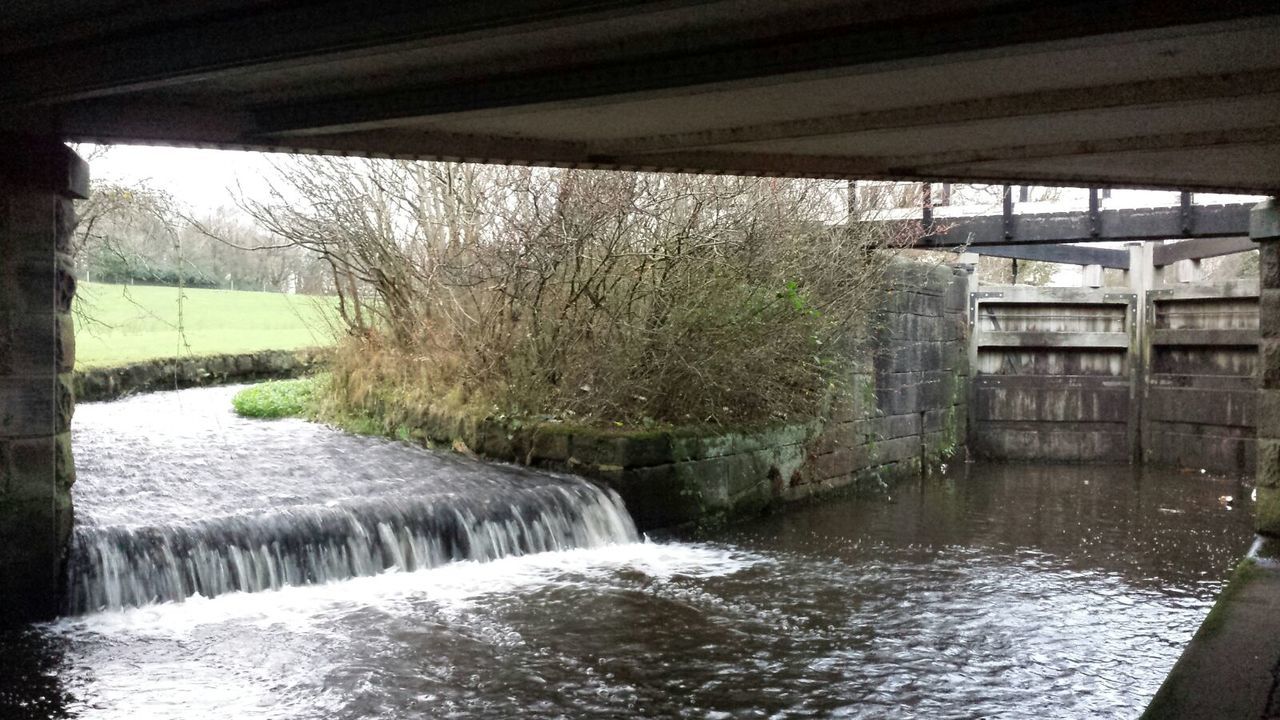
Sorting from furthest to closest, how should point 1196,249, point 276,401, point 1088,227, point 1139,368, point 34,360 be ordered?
1. point 1196,249
2. point 1139,368
3. point 276,401
4. point 1088,227
5. point 34,360

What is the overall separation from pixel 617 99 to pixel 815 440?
7927 mm

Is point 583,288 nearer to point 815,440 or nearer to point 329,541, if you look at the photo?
point 815,440

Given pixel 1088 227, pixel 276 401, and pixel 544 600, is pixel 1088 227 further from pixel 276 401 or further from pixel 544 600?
pixel 276 401

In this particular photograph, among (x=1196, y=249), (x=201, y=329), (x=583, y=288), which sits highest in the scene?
(x=1196, y=249)

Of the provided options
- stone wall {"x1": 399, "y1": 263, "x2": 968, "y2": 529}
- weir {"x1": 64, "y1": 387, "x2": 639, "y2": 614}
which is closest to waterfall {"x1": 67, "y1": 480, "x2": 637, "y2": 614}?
weir {"x1": 64, "y1": 387, "x2": 639, "y2": 614}

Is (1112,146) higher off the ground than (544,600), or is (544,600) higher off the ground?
(1112,146)

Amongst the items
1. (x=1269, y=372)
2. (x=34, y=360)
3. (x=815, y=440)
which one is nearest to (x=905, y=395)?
(x=815, y=440)

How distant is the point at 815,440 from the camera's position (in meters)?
11.8

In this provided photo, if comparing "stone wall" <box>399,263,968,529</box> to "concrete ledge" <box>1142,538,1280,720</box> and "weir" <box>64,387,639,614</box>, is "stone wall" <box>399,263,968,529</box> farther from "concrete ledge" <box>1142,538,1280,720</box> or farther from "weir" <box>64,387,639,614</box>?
"concrete ledge" <box>1142,538,1280,720</box>

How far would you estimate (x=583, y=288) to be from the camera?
33.7 ft

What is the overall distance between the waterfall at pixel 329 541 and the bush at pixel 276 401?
529 cm

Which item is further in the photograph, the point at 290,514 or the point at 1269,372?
the point at 290,514

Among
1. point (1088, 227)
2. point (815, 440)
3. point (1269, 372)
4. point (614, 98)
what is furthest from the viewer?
point (1088, 227)

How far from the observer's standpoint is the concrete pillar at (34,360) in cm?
594
